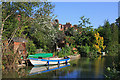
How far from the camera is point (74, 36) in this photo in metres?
37.4

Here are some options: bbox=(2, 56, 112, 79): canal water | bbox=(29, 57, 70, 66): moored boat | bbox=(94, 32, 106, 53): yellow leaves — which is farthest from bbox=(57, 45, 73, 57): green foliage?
bbox=(2, 56, 112, 79): canal water

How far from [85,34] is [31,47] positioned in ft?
62.6

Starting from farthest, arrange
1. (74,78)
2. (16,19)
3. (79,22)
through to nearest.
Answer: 1. (79,22)
2. (16,19)
3. (74,78)

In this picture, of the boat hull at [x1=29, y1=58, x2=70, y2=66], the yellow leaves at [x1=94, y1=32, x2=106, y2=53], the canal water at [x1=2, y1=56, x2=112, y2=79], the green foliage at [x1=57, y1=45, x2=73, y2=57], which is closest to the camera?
the canal water at [x1=2, y1=56, x2=112, y2=79]

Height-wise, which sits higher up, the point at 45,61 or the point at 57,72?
the point at 45,61

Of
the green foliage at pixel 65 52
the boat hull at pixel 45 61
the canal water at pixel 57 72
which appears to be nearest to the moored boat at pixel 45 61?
the boat hull at pixel 45 61

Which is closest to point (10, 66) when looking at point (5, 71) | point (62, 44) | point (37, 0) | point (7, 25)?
point (5, 71)

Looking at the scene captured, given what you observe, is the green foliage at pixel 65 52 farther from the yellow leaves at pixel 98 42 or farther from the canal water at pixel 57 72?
the canal water at pixel 57 72

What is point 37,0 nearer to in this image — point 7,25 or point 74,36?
point 7,25

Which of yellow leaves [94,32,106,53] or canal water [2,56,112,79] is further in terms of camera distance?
yellow leaves [94,32,106,53]

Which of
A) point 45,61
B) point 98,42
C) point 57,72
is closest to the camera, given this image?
point 57,72

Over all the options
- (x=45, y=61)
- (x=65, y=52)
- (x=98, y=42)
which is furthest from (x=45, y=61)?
(x=98, y=42)

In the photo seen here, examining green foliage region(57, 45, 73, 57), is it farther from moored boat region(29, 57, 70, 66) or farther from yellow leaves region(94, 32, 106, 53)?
yellow leaves region(94, 32, 106, 53)

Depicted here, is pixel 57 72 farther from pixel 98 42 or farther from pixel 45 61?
pixel 98 42
